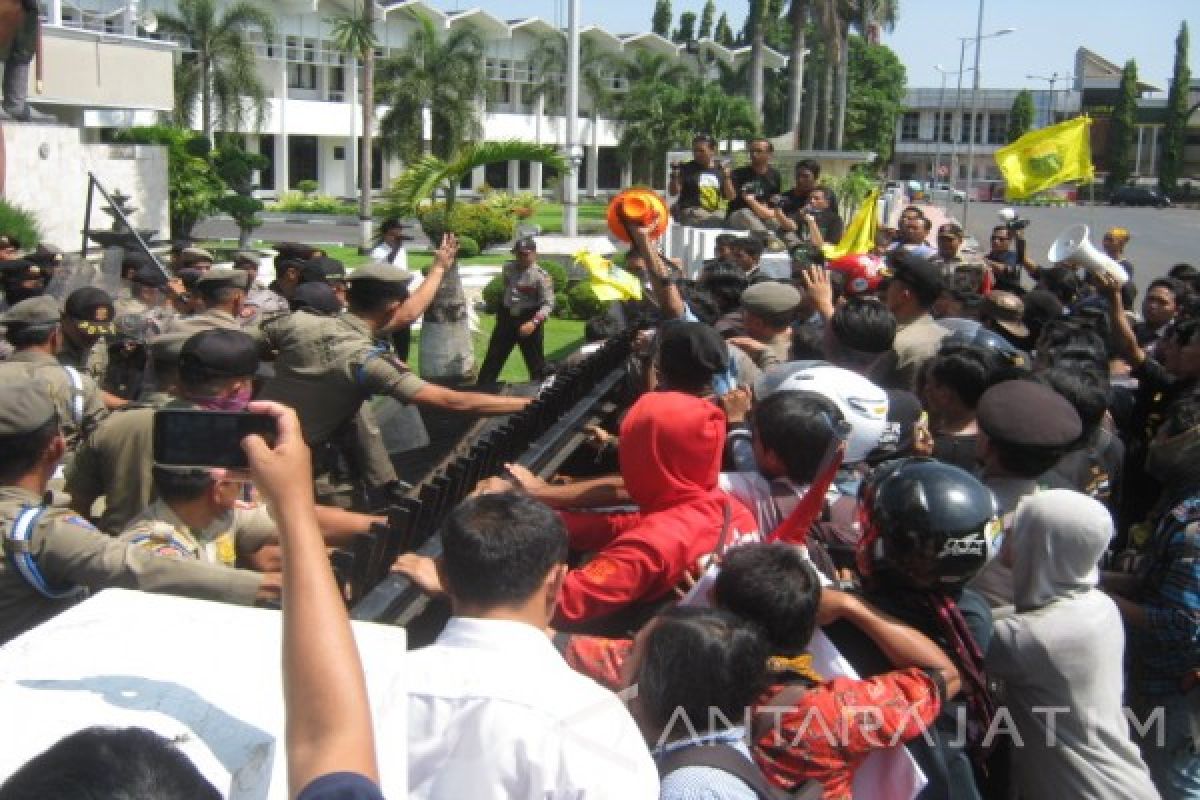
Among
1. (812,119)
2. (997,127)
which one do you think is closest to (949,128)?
(997,127)

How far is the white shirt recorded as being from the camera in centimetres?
205

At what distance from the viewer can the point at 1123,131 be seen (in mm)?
90812

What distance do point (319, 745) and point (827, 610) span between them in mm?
1515

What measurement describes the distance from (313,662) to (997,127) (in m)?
119

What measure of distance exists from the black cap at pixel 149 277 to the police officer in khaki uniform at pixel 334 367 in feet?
9.66

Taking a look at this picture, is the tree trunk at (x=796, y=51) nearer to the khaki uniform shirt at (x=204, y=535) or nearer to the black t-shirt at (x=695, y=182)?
the black t-shirt at (x=695, y=182)

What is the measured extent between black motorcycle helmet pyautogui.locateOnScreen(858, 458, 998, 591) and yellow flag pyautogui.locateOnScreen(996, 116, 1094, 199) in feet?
27.0

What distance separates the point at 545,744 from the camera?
2.07 metres

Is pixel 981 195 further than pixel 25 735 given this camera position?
Yes

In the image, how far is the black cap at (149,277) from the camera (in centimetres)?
782

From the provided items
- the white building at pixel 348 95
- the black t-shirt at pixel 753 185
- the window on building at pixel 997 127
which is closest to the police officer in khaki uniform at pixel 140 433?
the black t-shirt at pixel 753 185

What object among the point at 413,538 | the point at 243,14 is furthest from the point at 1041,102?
the point at 413,538

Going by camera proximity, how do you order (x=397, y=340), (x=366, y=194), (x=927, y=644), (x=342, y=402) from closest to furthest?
(x=927, y=644)
(x=342, y=402)
(x=397, y=340)
(x=366, y=194)

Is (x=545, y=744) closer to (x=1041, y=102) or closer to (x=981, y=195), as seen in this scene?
(x=981, y=195)
